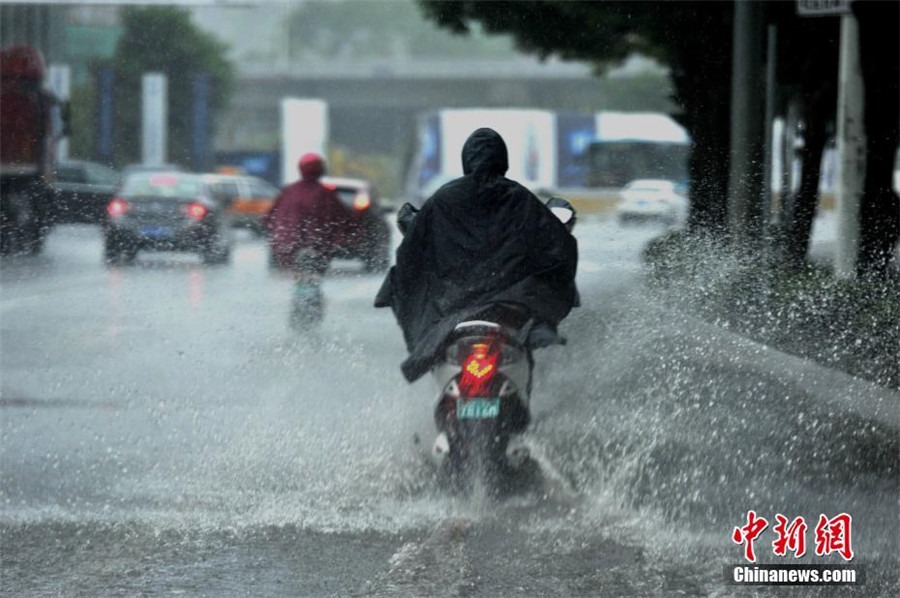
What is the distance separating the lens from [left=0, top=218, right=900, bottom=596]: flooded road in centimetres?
570

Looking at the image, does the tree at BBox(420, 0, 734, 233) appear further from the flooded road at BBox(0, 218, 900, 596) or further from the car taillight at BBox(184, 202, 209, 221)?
the car taillight at BBox(184, 202, 209, 221)

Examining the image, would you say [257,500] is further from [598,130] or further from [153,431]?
[598,130]

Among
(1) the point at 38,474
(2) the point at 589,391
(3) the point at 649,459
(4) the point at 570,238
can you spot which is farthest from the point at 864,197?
(1) the point at 38,474

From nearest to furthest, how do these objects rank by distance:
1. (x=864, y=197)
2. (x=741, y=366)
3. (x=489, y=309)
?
1. (x=489, y=309)
2. (x=741, y=366)
3. (x=864, y=197)

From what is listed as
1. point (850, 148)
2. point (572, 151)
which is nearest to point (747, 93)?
point (850, 148)

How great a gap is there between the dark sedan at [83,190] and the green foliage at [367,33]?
191 inches

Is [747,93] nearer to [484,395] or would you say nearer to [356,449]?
[356,449]

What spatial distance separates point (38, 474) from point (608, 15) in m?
9.33

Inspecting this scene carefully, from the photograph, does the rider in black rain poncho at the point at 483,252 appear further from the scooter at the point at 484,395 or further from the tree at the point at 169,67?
the tree at the point at 169,67

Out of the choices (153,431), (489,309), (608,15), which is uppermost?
(608,15)

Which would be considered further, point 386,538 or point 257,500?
point 257,500

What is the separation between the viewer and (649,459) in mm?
7754

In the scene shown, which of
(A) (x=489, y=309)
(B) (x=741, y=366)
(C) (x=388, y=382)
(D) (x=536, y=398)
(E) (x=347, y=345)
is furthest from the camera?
(E) (x=347, y=345)

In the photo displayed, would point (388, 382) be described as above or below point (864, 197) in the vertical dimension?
below
